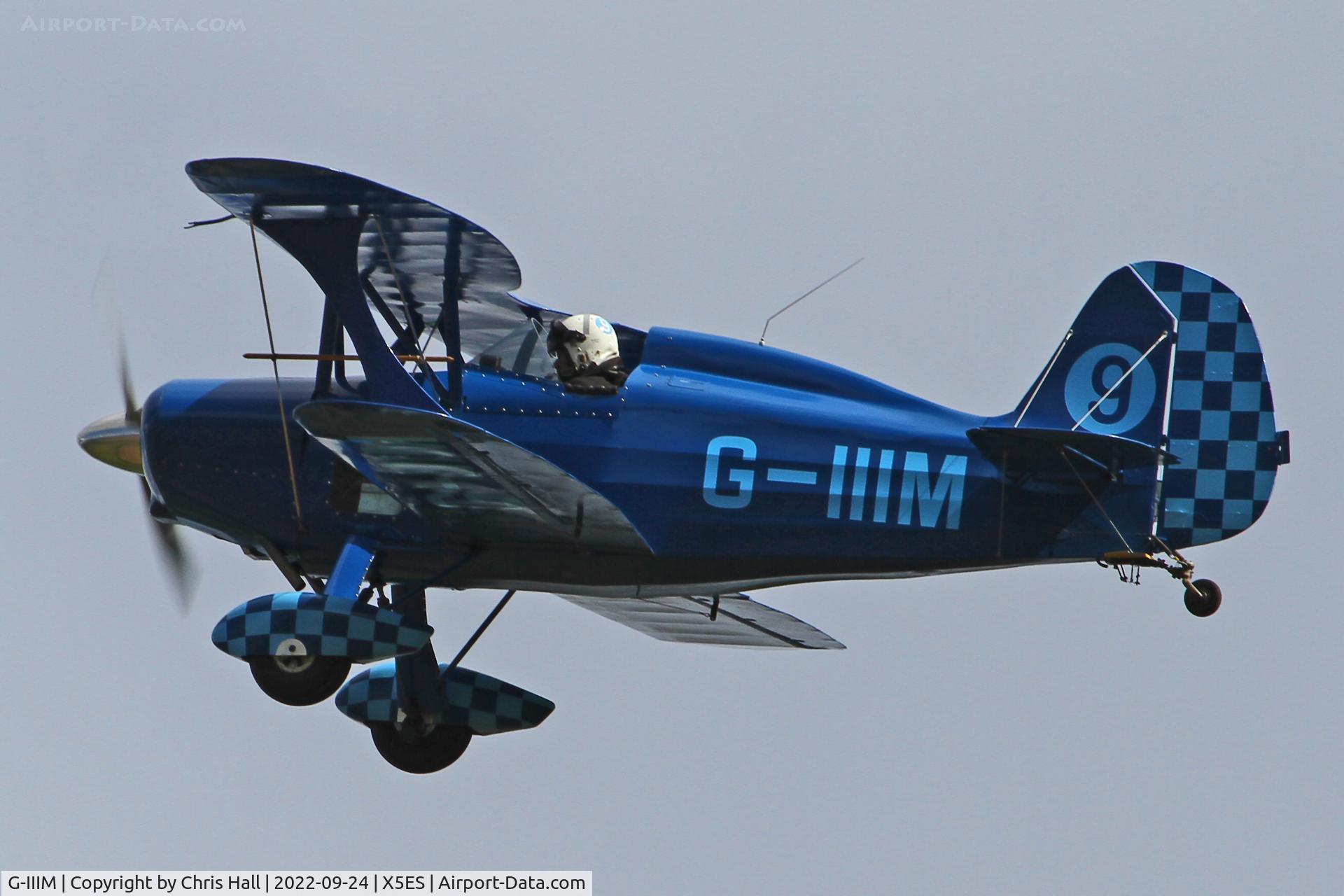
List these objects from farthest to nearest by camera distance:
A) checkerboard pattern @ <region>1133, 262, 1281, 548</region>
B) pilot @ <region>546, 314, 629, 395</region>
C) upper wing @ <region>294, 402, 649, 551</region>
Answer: pilot @ <region>546, 314, 629, 395</region> < checkerboard pattern @ <region>1133, 262, 1281, 548</region> < upper wing @ <region>294, 402, 649, 551</region>

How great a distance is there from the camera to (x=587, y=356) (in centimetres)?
1246

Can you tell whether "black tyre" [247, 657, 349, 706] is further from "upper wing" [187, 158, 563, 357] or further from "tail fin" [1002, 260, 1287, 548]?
"tail fin" [1002, 260, 1287, 548]

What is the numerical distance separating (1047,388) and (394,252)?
3.92 m

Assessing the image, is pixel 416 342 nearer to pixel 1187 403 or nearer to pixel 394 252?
pixel 394 252

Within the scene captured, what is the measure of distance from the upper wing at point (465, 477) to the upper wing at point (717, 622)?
7.56ft

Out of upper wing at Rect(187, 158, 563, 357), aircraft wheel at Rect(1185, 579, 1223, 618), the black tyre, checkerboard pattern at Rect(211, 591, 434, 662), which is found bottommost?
the black tyre

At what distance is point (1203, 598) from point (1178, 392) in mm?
1293

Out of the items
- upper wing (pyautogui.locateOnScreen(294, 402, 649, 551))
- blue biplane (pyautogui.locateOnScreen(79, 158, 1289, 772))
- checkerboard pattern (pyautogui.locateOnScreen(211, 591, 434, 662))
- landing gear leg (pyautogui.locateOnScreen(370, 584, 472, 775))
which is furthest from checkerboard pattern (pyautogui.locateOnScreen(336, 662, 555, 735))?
checkerboard pattern (pyautogui.locateOnScreen(211, 591, 434, 662))

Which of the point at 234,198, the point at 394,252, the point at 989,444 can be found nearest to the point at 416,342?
the point at 394,252

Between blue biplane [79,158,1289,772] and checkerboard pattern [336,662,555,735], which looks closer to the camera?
blue biplane [79,158,1289,772]

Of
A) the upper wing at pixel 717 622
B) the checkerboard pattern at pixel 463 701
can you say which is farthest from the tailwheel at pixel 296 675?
the upper wing at pixel 717 622

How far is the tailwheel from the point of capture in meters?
12.1

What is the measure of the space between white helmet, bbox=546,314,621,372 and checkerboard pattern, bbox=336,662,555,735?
285 cm

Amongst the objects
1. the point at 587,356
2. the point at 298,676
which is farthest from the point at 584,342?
the point at 298,676
